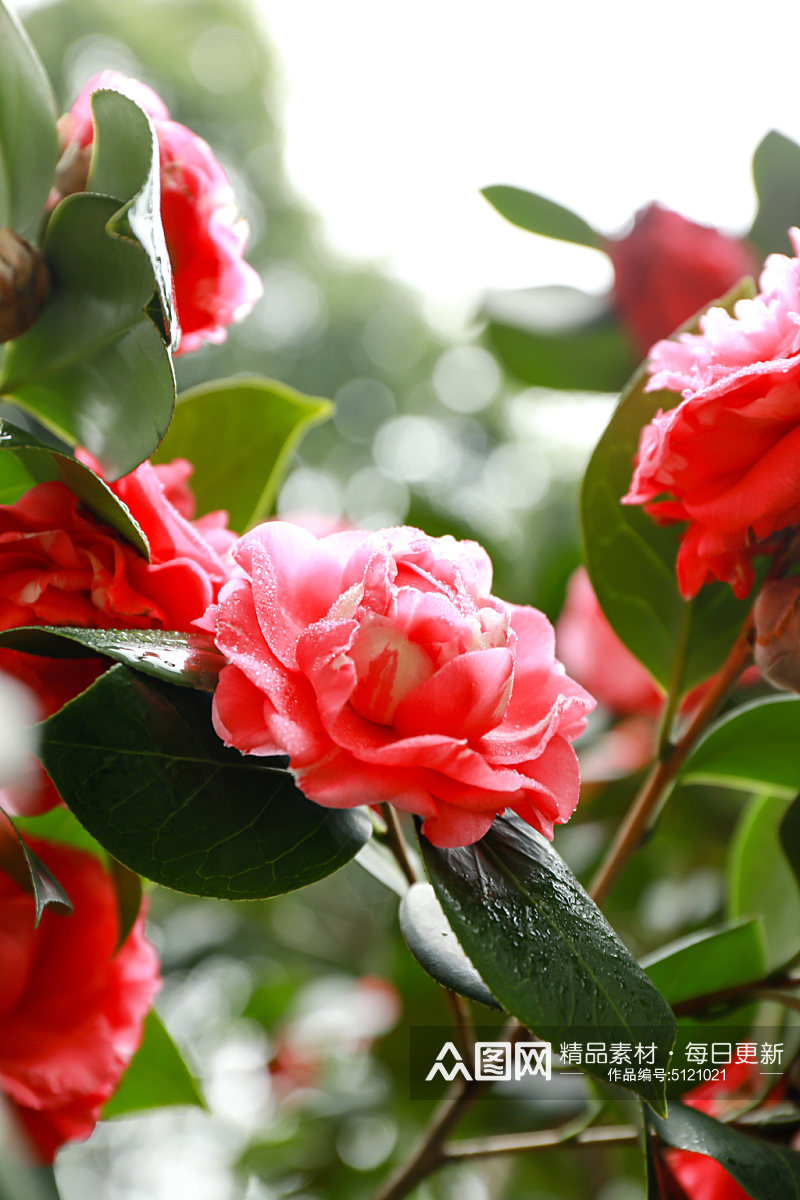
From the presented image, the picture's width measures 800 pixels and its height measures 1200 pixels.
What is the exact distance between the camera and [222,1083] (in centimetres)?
116

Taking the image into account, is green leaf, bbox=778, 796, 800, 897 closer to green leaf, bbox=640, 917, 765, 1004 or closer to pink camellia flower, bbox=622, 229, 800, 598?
green leaf, bbox=640, 917, 765, 1004

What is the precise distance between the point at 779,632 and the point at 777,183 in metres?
0.41

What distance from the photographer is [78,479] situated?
13.4 inches

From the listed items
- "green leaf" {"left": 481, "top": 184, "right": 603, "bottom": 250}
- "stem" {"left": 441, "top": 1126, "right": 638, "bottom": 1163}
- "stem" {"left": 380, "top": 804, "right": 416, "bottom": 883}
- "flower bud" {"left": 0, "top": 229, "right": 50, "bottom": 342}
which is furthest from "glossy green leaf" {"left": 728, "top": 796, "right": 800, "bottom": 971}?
"flower bud" {"left": 0, "top": 229, "right": 50, "bottom": 342}

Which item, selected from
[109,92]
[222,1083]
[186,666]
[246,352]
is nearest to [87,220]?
[109,92]

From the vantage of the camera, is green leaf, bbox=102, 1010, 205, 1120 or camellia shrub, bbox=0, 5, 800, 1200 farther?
green leaf, bbox=102, 1010, 205, 1120

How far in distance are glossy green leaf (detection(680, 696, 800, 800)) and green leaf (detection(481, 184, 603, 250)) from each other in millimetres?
351

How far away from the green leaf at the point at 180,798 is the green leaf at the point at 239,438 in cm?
24

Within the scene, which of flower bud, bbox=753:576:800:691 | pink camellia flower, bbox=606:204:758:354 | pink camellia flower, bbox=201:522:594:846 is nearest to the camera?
pink camellia flower, bbox=201:522:594:846

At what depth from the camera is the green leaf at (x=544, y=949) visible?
29cm

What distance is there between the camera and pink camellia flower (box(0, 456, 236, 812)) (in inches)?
13.4

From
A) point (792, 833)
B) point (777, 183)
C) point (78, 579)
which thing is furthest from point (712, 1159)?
point (777, 183)

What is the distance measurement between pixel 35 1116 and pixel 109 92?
42 cm

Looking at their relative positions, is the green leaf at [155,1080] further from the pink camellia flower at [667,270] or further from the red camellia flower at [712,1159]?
the pink camellia flower at [667,270]
